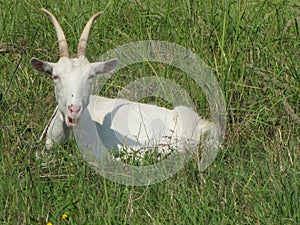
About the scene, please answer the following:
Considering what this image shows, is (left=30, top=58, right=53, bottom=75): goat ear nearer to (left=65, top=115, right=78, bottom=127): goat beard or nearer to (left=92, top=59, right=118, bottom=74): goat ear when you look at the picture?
(left=92, top=59, right=118, bottom=74): goat ear

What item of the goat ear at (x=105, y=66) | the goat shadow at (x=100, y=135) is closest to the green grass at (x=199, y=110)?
the goat shadow at (x=100, y=135)

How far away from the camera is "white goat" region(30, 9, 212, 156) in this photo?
566 cm

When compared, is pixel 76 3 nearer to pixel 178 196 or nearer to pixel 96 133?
pixel 96 133

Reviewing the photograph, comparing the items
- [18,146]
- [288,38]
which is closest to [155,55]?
[288,38]

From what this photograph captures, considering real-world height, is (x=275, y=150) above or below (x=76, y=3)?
below

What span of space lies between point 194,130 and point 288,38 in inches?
39.6

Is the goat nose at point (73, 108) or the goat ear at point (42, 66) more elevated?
the goat ear at point (42, 66)

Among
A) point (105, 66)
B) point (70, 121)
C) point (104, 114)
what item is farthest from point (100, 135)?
point (70, 121)

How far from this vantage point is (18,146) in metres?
5.40

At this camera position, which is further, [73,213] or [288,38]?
[288,38]

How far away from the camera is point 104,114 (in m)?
6.38

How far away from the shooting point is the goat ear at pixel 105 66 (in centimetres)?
594

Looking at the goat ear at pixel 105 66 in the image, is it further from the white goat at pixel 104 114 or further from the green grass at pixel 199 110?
the green grass at pixel 199 110

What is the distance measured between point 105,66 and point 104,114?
0.49m
